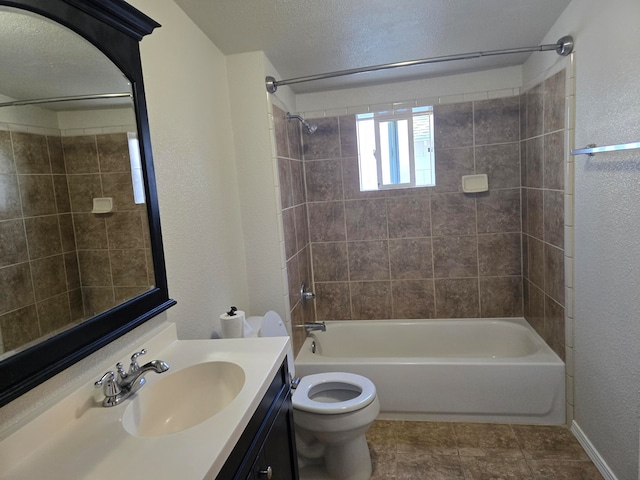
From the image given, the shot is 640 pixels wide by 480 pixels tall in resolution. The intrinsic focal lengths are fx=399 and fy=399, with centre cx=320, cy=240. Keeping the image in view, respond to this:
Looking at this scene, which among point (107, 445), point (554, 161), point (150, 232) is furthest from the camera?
point (554, 161)

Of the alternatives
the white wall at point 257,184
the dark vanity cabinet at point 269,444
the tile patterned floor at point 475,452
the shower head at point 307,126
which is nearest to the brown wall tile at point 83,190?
the dark vanity cabinet at point 269,444

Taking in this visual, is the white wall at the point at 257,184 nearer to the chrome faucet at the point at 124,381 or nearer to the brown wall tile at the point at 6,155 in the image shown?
the chrome faucet at the point at 124,381

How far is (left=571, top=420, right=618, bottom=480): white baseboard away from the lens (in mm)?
1894

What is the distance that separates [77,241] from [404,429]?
7.02 feet

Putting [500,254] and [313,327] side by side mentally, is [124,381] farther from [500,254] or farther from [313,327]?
[500,254]

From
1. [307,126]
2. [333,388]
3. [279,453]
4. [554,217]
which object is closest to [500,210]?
[554,217]

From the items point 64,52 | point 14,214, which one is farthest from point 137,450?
point 64,52

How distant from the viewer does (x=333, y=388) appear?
2303 millimetres

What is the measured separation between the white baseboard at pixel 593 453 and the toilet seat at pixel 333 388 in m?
1.14

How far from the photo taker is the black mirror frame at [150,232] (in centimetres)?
95

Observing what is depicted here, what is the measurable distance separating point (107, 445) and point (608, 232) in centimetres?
206

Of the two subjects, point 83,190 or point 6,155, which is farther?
point 83,190

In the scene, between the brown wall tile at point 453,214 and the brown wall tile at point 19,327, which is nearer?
the brown wall tile at point 19,327

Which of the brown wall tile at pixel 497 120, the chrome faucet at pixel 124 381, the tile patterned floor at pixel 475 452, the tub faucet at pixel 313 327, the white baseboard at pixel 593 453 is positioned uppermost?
the brown wall tile at pixel 497 120
